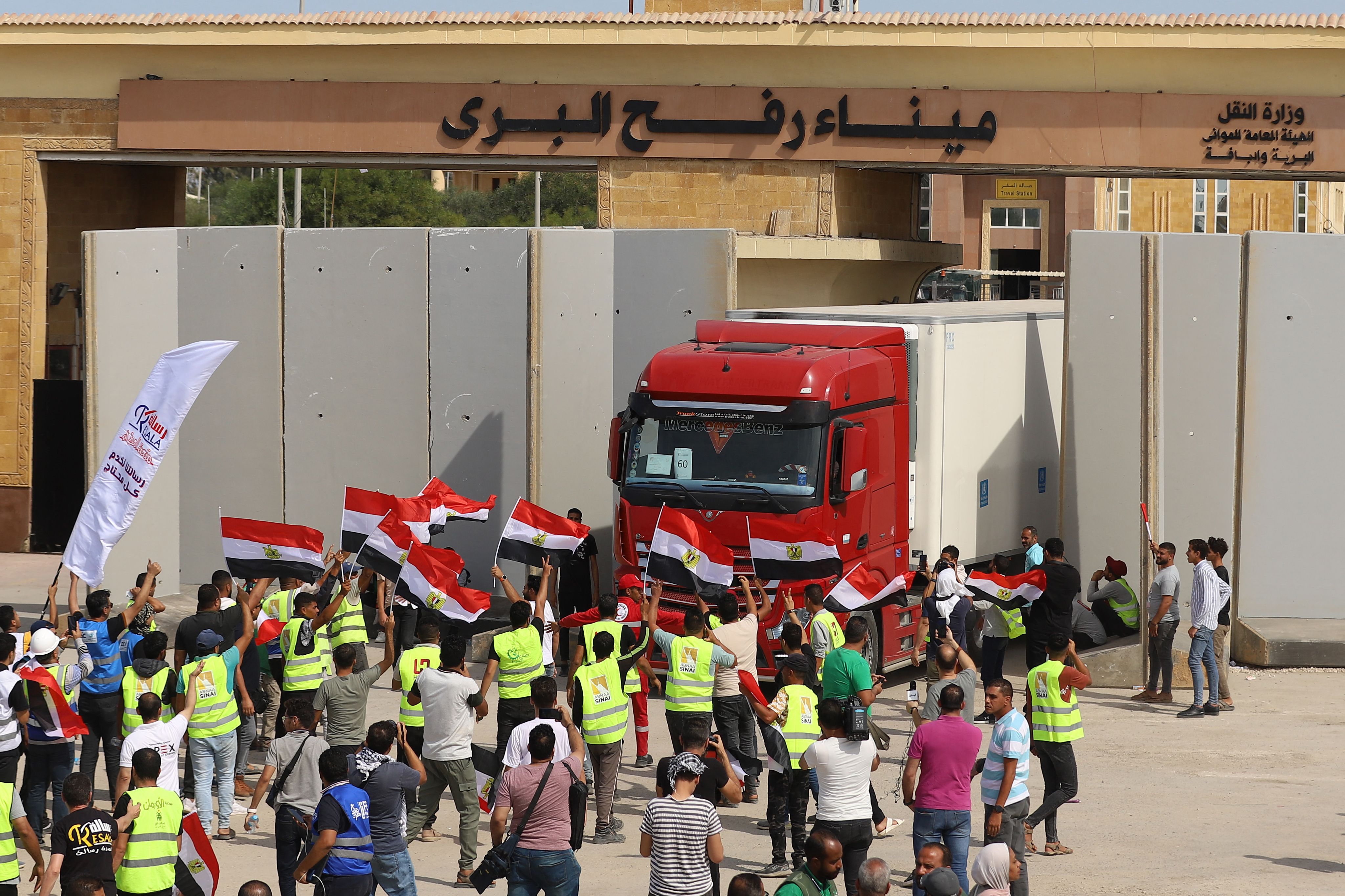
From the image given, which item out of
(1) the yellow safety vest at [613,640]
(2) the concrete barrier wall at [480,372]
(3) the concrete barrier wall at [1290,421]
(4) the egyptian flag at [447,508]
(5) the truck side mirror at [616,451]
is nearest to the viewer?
(1) the yellow safety vest at [613,640]

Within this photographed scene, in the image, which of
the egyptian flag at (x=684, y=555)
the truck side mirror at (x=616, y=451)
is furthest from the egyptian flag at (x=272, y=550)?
the truck side mirror at (x=616, y=451)

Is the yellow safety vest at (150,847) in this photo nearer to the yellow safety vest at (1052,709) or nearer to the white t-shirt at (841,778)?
the white t-shirt at (841,778)

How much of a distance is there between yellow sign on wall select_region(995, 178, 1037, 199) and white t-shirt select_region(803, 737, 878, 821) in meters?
50.7

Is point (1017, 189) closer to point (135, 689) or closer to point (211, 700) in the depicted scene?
point (211, 700)

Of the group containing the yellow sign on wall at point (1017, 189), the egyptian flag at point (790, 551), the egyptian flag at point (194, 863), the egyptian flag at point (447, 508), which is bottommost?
the egyptian flag at point (194, 863)

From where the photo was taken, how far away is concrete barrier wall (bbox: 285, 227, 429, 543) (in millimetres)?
18781

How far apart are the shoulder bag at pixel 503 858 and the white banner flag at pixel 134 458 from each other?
222 inches

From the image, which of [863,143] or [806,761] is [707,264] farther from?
[806,761]

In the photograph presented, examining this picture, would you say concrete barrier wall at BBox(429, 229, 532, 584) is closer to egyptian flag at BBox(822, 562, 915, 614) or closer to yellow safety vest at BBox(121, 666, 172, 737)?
egyptian flag at BBox(822, 562, 915, 614)

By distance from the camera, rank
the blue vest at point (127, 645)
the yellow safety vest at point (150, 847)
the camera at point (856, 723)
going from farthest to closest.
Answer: the blue vest at point (127, 645)
the camera at point (856, 723)
the yellow safety vest at point (150, 847)

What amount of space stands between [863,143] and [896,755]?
13.6 m

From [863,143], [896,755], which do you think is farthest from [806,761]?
[863,143]

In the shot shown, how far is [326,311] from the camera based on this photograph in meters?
18.9

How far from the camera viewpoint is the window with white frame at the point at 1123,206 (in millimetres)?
68812
